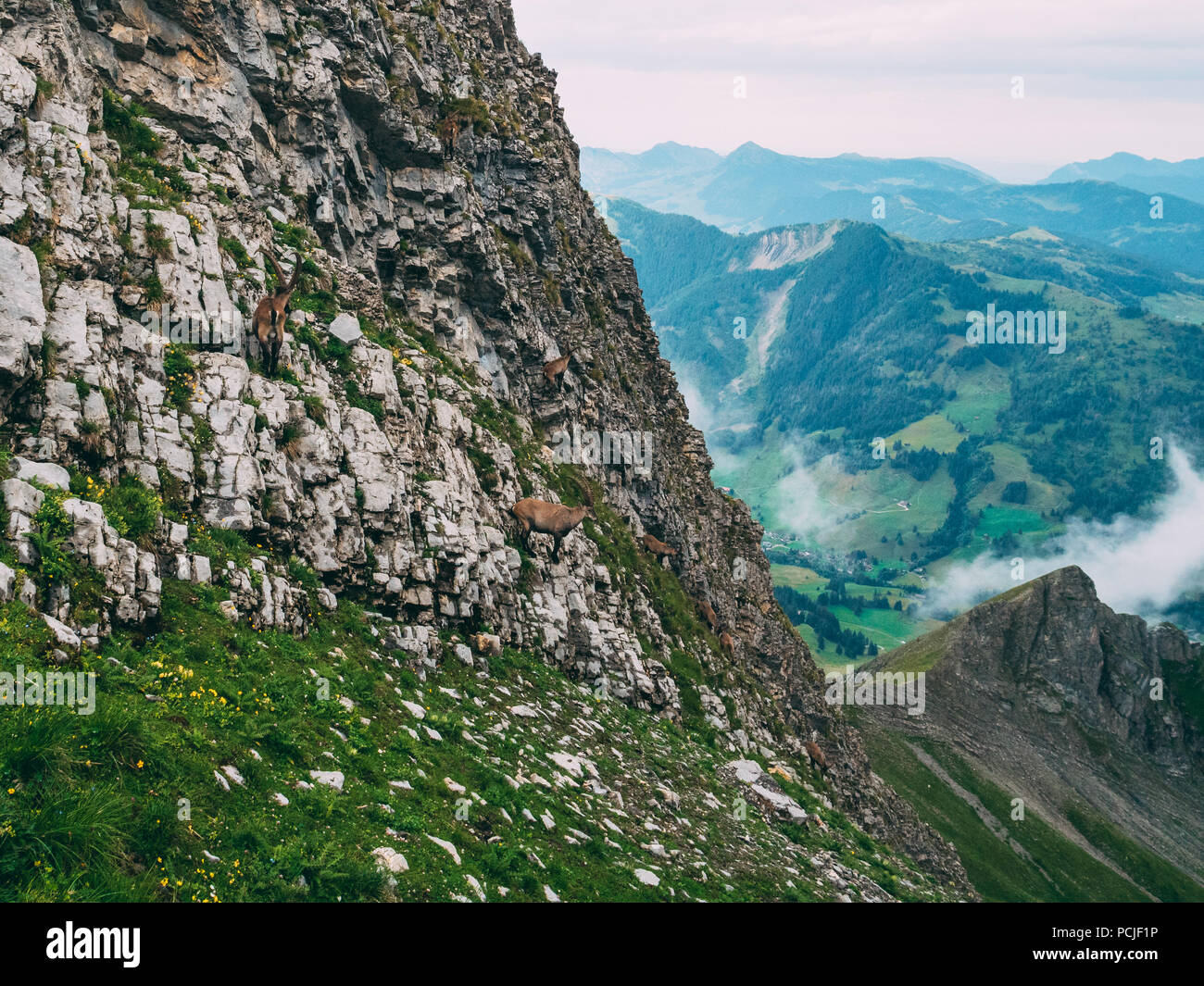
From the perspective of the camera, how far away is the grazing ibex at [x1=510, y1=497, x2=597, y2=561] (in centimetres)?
3900

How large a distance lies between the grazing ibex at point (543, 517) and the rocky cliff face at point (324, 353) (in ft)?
2.56

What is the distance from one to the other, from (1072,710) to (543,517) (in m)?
176

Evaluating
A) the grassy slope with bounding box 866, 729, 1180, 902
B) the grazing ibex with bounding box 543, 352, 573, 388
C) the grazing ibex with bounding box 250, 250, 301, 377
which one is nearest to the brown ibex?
the grazing ibex with bounding box 543, 352, 573, 388

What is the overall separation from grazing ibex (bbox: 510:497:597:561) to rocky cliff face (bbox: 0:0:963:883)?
0.78 metres

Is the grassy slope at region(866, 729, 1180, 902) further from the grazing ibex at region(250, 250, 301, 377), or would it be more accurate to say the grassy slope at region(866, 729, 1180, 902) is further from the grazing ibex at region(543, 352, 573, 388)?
the grazing ibex at region(250, 250, 301, 377)

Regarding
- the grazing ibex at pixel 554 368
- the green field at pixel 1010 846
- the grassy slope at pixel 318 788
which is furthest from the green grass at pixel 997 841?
the grassy slope at pixel 318 788

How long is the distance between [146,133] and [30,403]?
59.5 ft

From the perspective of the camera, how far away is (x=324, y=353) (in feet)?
106

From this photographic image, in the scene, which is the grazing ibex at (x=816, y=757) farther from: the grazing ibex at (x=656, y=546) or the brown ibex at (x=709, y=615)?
the grazing ibex at (x=656, y=546)

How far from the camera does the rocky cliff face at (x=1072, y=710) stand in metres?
143

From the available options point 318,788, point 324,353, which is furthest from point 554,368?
point 318,788

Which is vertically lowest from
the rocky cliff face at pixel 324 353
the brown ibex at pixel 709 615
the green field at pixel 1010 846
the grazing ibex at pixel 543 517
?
the green field at pixel 1010 846

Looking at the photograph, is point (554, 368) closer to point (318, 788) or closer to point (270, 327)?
point (270, 327)

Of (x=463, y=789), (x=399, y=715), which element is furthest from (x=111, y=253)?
(x=463, y=789)
